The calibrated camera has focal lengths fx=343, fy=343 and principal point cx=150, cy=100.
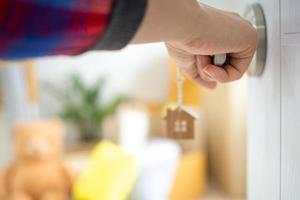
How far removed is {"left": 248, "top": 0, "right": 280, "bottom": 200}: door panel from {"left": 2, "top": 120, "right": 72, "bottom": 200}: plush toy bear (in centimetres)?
125

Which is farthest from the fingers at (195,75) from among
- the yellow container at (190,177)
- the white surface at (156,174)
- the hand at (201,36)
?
the yellow container at (190,177)

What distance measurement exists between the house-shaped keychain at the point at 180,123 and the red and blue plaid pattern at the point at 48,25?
22cm

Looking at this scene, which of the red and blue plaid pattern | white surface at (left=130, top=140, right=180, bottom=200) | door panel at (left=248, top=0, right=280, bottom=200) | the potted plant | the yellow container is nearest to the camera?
the red and blue plaid pattern

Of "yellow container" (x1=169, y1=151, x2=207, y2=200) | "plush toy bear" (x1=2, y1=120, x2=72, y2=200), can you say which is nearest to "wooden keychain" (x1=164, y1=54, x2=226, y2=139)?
"plush toy bear" (x1=2, y1=120, x2=72, y2=200)

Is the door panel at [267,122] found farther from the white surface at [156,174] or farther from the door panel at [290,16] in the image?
the white surface at [156,174]

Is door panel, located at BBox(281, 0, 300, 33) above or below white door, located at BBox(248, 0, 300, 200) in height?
above

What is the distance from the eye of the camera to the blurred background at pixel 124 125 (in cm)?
146

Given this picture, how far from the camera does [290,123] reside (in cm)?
30

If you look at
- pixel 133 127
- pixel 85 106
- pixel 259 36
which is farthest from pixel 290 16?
pixel 85 106

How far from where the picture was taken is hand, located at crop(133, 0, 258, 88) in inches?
9.6

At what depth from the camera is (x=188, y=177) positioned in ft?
6.12

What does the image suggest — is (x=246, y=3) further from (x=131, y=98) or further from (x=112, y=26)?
(x=131, y=98)

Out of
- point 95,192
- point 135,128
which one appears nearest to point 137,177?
point 95,192

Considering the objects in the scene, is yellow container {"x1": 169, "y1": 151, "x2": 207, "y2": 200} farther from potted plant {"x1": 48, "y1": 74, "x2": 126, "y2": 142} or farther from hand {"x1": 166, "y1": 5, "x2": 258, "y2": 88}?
hand {"x1": 166, "y1": 5, "x2": 258, "y2": 88}
